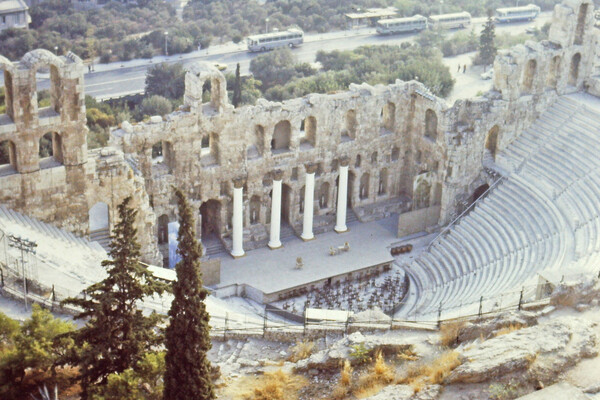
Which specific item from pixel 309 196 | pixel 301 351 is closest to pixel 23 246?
pixel 301 351

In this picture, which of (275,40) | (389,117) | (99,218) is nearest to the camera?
(99,218)

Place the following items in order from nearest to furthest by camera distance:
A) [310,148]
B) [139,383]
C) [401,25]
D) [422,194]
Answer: [139,383] → [310,148] → [422,194] → [401,25]

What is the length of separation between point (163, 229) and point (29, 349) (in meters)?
18.8

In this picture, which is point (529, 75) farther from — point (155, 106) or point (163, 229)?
point (155, 106)

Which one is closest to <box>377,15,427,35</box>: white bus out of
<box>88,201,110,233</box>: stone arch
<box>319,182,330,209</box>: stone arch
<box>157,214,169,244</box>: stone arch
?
<box>319,182,330,209</box>: stone arch

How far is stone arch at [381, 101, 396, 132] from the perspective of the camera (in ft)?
167

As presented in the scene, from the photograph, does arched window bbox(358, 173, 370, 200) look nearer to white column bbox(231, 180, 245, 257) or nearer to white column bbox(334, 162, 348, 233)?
white column bbox(334, 162, 348, 233)

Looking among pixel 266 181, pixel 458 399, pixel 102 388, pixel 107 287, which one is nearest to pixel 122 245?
pixel 107 287

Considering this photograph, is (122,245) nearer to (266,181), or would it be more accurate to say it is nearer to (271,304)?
(271,304)

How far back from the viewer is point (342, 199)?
49.9 metres

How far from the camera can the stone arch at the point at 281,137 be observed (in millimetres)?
48188

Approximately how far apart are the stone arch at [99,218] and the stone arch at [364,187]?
46.4ft

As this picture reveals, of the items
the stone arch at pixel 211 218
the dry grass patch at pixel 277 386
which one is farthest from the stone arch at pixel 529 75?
the dry grass patch at pixel 277 386

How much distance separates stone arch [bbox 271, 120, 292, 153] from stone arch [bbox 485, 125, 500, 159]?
10403mm
